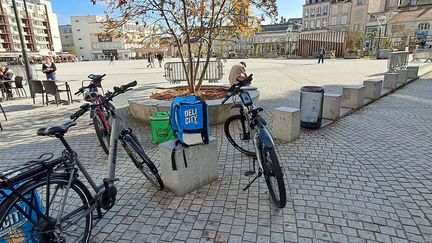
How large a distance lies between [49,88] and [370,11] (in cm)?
6435

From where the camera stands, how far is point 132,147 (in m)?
3.10

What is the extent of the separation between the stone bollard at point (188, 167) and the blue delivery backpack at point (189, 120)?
7 cm

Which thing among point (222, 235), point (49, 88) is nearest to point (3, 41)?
point (49, 88)

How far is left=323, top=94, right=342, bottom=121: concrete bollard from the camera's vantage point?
239 inches

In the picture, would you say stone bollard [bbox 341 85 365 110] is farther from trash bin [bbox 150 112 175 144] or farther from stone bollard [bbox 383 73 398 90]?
trash bin [bbox 150 112 175 144]

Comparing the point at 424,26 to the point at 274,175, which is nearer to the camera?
the point at 274,175

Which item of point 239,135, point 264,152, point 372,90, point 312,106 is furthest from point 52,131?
point 372,90

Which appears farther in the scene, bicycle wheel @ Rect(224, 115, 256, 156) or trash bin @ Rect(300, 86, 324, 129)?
trash bin @ Rect(300, 86, 324, 129)

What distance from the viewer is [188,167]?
320cm

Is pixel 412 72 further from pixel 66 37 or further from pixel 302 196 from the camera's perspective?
pixel 66 37

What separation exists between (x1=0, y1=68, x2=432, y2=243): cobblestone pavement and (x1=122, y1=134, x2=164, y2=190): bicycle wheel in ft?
0.51

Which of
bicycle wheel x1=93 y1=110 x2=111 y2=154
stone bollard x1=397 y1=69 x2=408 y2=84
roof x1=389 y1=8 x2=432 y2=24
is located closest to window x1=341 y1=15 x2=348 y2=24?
roof x1=389 y1=8 x2=432 y2=24

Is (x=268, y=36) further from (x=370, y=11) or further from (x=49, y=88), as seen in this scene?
(x=49, y=88)

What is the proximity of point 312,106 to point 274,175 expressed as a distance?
3.08 m
